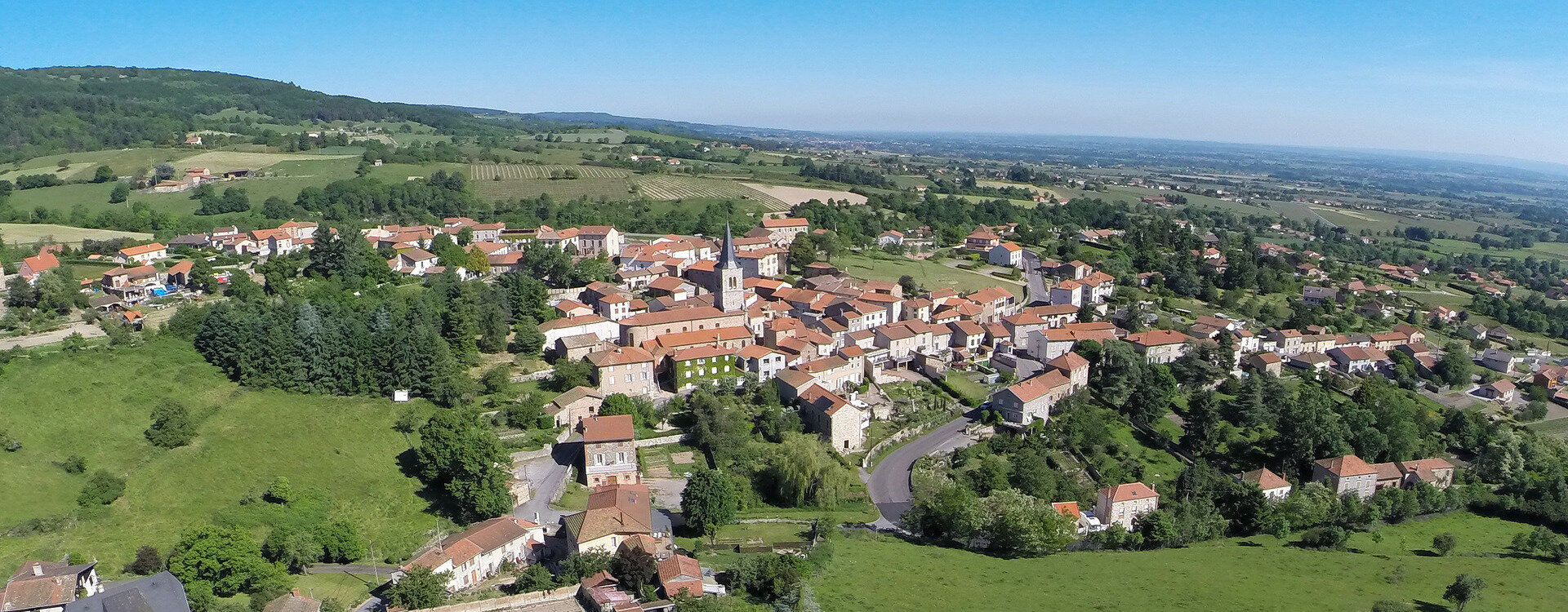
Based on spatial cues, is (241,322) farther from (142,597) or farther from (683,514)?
(683,514)

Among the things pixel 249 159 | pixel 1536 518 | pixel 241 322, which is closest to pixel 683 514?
pixel 241 322

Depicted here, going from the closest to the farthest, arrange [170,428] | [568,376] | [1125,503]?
1. [170,428]
2. [1125,503]
3. [568,376]

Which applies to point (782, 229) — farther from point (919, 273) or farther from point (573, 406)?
point (573, 406)

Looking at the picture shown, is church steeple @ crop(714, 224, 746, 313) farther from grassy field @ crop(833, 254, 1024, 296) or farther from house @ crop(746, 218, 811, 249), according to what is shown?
house @ crop(746, 218, 811, 249)

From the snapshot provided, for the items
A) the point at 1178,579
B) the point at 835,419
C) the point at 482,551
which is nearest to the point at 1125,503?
the point at 1178,579

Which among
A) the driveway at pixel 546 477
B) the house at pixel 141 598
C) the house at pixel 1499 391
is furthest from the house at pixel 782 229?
the house at pixel 141 598

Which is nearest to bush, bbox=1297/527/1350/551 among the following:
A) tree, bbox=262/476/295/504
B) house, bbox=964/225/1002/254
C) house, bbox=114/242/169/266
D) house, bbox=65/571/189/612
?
tree, bbox=262/476/295/504
